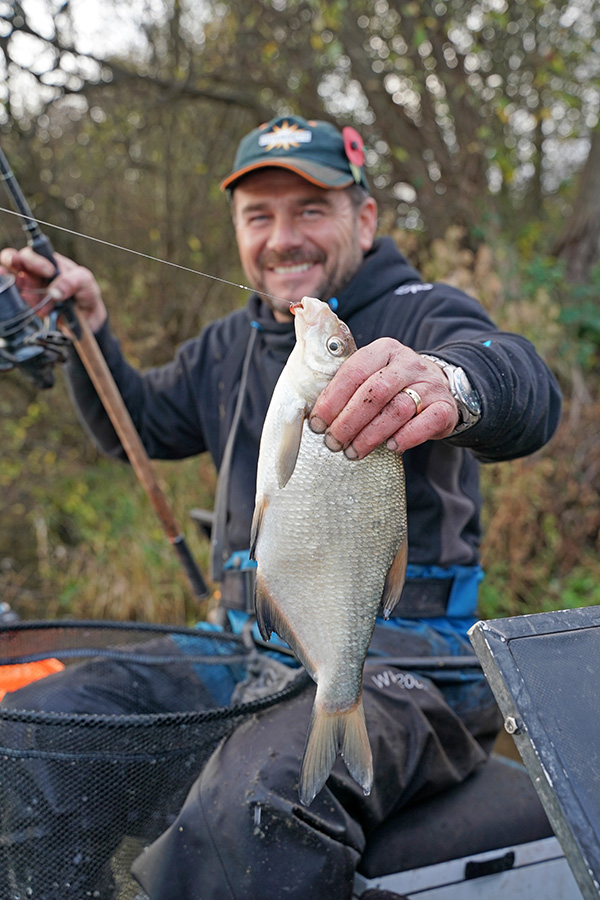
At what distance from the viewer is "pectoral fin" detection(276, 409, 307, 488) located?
1450mm

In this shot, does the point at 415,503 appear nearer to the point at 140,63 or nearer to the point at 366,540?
the point at 366,540

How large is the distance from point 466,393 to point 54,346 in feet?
5.02

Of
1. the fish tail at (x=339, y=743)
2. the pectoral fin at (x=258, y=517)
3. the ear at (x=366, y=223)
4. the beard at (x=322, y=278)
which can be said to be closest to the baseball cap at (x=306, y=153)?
the ear at (x=366, y=223)

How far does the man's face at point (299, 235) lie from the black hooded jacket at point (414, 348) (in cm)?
10

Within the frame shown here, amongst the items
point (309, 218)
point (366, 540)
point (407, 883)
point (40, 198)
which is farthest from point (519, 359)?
point (40, 198)

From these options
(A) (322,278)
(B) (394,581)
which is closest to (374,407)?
(B) (394,581)

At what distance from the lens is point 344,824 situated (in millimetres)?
1719

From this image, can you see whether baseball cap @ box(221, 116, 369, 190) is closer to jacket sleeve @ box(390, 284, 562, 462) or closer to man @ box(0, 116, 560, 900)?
man @ box(0, 116, 560, 900)

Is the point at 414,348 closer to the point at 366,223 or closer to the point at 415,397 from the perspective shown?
the point at 366,223

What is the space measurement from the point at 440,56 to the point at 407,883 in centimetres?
664

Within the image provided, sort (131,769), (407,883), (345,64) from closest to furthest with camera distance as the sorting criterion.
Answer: (131,769) < (407,883) < (345,64)

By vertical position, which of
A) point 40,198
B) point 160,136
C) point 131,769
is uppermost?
point 160,136

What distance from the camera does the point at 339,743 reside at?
148 cm

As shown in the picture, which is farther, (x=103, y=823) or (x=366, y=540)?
(x=103, y=823)
